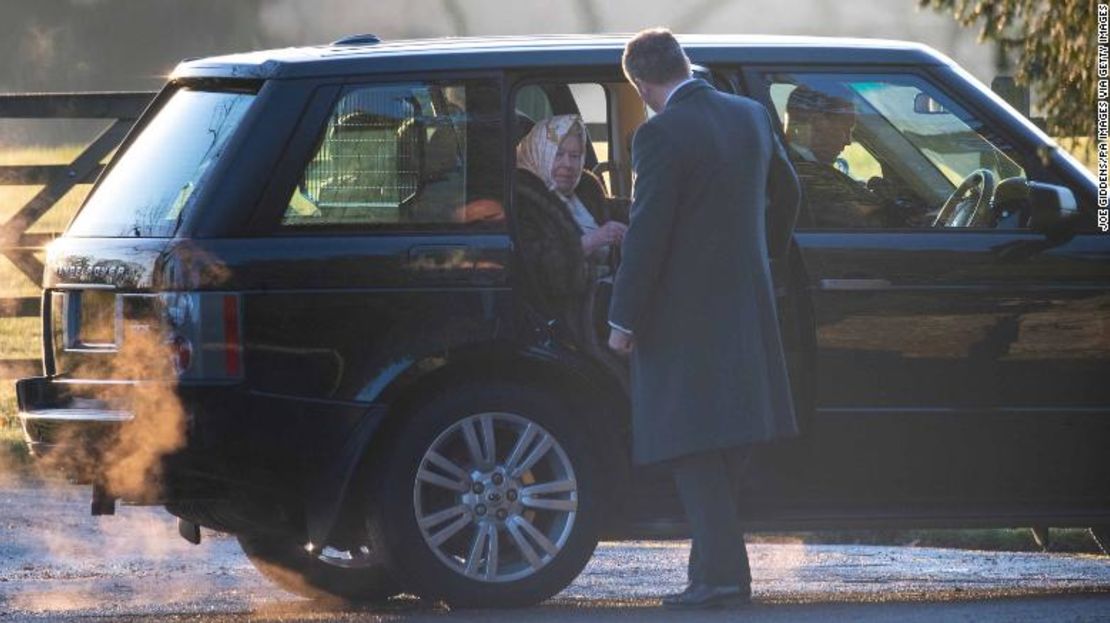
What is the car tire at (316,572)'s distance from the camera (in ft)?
27.9

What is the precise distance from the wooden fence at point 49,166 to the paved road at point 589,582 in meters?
2.31

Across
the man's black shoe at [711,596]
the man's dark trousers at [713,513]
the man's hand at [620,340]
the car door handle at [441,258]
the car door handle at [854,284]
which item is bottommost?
the man's black shoe at [711,596]

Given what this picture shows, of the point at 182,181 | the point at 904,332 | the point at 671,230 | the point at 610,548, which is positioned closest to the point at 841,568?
the point at 610,548

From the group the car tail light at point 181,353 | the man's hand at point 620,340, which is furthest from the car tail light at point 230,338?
the man's hand at point 620,340

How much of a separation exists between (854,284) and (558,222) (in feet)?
3.10

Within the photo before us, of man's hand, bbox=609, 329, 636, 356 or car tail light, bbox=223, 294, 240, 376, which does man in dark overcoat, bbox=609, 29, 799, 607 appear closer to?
man's hand, bbox=609, 329, 636, 356

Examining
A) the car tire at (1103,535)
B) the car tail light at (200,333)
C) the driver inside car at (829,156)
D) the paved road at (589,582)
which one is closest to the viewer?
the car tail light at (200,333)

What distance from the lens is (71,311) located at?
7.81 meters

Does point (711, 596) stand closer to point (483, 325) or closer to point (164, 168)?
point (483, 325)

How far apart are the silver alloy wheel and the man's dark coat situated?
30 cm

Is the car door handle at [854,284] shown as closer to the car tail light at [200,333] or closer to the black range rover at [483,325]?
the black range rover at [483,325]

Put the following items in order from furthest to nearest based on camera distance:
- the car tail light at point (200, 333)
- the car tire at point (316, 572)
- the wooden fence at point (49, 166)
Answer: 1. the wooden fence at point (49, 166)
2. the car tire at point (316, 572)
3. the car tail light at point (200, 333)

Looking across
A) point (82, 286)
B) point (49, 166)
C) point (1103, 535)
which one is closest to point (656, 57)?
point (82, 286)

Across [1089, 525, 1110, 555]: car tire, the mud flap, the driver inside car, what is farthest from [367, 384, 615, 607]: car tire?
[1089, 525, 1110, 555]: car tire
